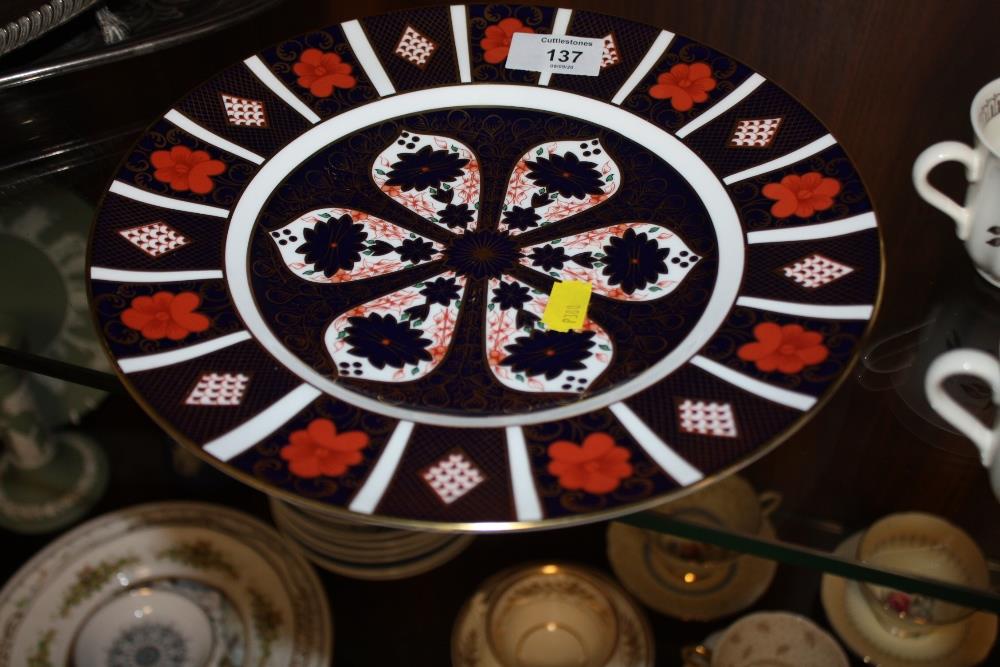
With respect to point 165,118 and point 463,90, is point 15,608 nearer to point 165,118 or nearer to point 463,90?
point 165,118

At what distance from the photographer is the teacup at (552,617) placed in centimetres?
89

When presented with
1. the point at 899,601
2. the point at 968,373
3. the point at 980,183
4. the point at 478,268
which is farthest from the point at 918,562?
the point at 478,268

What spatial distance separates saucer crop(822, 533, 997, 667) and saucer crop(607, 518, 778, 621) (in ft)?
0.20

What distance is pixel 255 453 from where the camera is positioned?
621mm

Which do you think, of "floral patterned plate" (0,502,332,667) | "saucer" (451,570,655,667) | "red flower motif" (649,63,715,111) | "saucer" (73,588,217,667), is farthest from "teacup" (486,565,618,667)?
"red flower motif" (649,63,715,111)

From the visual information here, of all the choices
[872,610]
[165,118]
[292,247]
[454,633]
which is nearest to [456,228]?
[292,247]

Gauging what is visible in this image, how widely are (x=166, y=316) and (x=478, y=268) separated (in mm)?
227

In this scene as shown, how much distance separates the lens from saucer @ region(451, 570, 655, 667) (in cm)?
88

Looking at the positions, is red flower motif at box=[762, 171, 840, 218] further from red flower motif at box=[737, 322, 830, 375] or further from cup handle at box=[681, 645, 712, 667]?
cup handle at box=[681, 645, 712, 667]

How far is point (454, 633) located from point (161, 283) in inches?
15.7

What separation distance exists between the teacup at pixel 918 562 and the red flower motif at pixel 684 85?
0.36 metres

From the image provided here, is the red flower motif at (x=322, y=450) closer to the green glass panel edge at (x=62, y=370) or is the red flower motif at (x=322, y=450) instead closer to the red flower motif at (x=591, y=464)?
the red flower motif at (x=591, y=464)

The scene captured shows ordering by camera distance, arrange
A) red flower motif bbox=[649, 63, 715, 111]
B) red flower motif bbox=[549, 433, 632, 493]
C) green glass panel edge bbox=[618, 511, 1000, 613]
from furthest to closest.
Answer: red flower motif bbox=[649, 63, 715, 111]
green glass panel edge bbox=[618, 511, 1000, 613]
red flower motif bbox=[549, 433, 632, 493]

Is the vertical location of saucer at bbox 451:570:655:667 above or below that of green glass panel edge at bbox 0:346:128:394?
below
